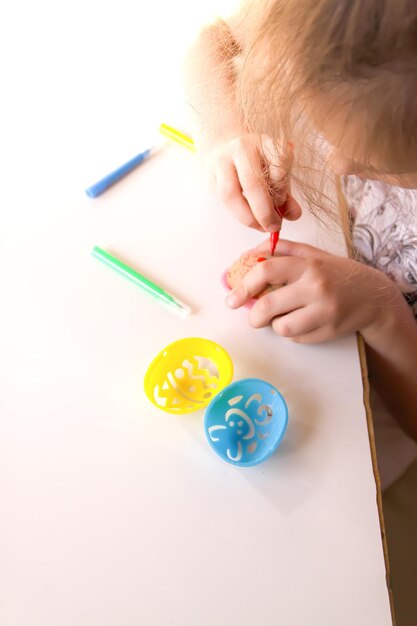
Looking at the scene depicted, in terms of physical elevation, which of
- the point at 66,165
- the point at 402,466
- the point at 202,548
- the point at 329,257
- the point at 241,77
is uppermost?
the point at 66,165

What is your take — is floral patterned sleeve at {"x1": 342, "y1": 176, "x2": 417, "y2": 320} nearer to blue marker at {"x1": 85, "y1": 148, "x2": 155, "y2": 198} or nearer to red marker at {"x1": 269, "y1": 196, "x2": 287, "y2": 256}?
red marker at {"x1": 269, "y1": 196, "x2": 287, "y2": 256}

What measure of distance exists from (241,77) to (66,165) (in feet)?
0.85

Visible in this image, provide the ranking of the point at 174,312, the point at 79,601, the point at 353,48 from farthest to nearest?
1. the point at 174,312
2. the point at 79,601
3. the point at 353,48

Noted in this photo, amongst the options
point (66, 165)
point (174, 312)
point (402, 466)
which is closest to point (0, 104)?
point (66, 165)

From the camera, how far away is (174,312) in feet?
1.63

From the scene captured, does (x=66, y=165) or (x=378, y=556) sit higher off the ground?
(x=66, y=165)

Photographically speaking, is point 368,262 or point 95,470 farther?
point 368,262

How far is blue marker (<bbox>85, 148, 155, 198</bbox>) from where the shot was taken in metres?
0.57

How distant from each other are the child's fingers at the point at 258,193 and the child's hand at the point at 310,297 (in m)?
0.03

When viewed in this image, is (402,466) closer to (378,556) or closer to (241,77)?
(378,556)

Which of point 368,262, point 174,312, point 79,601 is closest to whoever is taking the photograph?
point 79,601

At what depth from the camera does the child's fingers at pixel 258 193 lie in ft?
1.66

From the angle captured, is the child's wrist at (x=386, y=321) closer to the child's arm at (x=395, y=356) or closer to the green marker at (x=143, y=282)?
the child's arm at (x=395, y=356)

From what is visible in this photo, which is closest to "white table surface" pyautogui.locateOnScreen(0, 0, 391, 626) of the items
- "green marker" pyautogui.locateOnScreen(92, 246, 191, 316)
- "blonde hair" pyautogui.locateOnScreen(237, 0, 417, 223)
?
"green marker" pyautogui.locateOnScreen(92, 246, 191, 316)
